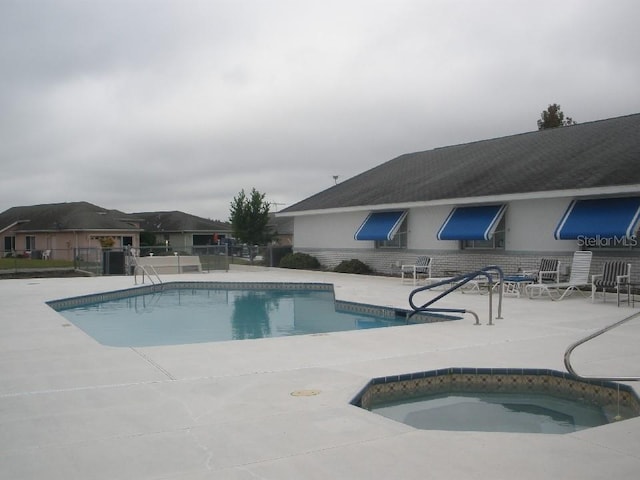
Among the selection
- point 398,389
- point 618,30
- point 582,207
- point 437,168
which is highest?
point 618,30

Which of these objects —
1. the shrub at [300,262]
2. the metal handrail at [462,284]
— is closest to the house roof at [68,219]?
the shrub at [300,262]

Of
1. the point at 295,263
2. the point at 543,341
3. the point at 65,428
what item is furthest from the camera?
the point at 295,263

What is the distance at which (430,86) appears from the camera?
897 inches

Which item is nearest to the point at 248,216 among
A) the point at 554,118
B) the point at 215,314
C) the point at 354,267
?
the point at 354,267

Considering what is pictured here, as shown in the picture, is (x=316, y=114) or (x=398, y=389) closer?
(x=398, y=389)

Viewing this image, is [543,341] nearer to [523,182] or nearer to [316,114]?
[523,182]

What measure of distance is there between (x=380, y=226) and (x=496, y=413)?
18.8 meters

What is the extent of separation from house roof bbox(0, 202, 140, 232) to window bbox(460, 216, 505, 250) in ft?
112

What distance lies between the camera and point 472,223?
2211 centimetres

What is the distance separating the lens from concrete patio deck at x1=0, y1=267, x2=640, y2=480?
16.3 feet

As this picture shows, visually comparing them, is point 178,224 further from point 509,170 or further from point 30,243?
point 509,170

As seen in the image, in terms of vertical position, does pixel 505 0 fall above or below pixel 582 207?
above

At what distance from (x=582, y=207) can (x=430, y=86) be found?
7.04m

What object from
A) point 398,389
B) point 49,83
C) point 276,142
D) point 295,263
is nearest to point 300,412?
point 398,389
